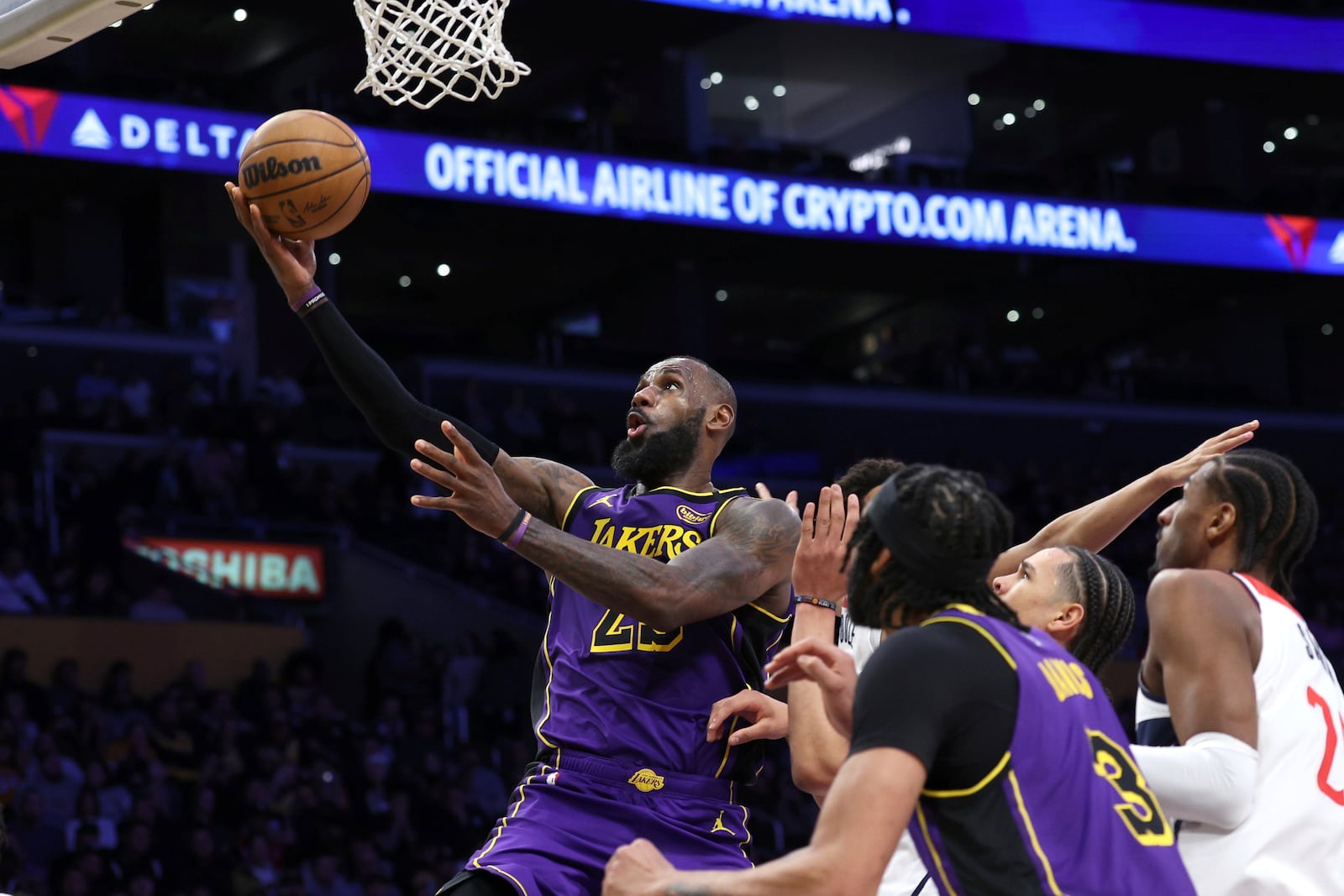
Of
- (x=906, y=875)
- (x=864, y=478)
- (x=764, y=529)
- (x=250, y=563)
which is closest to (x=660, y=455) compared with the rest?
(x=764, y=529)

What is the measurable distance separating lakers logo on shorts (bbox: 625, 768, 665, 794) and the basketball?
1664mm

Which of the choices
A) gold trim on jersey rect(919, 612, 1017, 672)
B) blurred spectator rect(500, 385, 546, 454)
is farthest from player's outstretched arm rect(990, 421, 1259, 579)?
blurred spectator rect(500, 385, 546, 454)

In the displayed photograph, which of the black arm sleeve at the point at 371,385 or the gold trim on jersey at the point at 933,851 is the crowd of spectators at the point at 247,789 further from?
the gold trim on jersey at the point at 933,851

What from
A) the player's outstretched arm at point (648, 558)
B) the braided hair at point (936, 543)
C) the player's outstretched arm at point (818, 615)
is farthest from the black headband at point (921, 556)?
the player's outstretched arm at point (648, 558)

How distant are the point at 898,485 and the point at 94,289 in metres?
22.2

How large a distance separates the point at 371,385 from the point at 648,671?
1.07m

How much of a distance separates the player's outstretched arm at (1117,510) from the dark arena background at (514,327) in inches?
287

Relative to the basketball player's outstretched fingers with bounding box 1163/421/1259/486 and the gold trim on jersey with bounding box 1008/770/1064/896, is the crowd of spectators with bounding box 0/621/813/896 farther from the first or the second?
the gold trim on jersey with bounding box 1008/770/1064/896

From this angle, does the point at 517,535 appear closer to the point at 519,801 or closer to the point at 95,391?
the point at 519,801

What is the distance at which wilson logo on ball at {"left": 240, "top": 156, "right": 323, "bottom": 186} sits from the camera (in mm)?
4516

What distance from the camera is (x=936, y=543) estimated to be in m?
2.83

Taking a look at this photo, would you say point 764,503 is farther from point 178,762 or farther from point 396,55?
point 178,762

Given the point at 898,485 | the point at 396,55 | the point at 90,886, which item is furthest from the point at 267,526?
the point at 898,485

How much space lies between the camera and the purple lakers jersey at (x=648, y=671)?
4516mm
